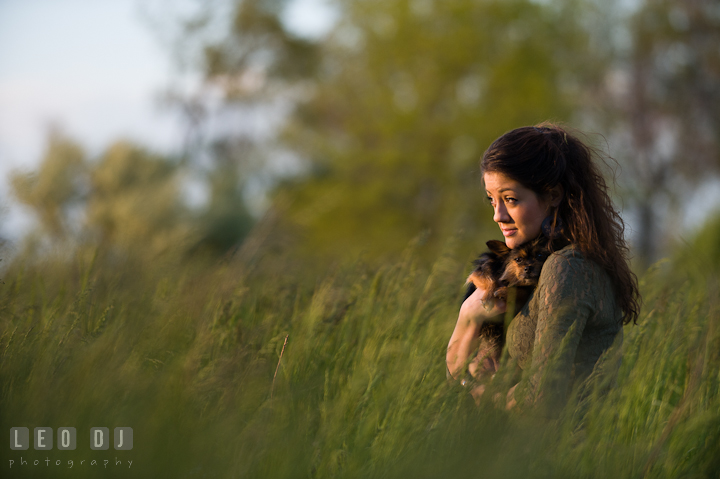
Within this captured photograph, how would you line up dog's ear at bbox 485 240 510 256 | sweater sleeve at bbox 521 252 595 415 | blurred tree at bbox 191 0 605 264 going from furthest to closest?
blurred tree at bbox 191 0 605 264, dog's ear at bbox 485 240 510 256, sweater sleeve at bbox 521 252 595 415

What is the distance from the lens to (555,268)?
210cm

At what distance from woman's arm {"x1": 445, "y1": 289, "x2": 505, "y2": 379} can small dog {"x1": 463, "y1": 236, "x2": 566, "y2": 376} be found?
4cm

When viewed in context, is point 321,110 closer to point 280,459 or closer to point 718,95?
point 718,95

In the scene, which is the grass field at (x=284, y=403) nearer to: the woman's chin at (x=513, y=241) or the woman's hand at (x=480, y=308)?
the woman's hand at (x=480, y=308)

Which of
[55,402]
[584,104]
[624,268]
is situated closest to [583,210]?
[624,268]

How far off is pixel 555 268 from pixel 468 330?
0.42 metres

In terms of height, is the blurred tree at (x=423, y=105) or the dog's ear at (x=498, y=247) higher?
the blurred tree at (x=423, y=105)

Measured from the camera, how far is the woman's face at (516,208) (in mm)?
2262

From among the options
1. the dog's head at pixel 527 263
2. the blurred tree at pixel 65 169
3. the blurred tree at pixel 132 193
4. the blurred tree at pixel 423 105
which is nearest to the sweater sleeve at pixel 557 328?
the dog's head at pixel 527 263

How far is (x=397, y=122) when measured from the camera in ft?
68.7

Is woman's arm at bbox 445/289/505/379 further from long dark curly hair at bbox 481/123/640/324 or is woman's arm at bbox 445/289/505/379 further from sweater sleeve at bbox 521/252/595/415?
long dark curly hair at bbox 481/123/640/324

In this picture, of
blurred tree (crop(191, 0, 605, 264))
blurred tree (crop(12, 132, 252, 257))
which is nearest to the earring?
blurred tree (crop(12, 132, 252, 257))

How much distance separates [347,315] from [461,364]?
88 cm

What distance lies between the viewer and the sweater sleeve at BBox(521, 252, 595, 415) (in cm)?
200
